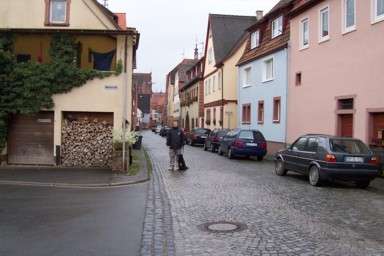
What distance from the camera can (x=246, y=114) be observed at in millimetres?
35531

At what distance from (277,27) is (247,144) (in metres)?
8.57

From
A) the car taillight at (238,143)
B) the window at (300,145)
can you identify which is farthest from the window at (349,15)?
the car taillight at (238,143)

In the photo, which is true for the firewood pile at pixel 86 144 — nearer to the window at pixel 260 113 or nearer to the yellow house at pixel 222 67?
the window at pixel 260 113

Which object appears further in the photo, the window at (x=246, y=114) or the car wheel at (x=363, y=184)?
the window at (x=246, y=114)

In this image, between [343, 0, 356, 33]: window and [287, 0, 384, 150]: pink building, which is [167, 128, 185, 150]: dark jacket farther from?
[343, 0, 356, 33]: window

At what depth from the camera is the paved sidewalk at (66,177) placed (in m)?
14.2

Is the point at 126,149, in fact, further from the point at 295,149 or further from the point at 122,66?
the point at 295,149

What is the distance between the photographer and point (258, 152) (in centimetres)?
2531

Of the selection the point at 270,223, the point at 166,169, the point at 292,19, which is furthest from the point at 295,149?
the point at 292,19

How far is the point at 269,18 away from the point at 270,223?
23.9 meters

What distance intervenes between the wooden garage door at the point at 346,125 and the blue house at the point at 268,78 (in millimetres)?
6482

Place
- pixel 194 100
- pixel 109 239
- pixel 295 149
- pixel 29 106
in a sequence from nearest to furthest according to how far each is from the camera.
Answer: pixel 109 239, pixel 295 149, pixel 29 106, pixel 194 100

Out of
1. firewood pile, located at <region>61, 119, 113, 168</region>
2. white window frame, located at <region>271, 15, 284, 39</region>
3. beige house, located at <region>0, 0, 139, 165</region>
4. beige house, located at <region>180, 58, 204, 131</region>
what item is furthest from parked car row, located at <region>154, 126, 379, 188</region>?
Result: beige house, located at <region>180, 58, 204, 131</region>

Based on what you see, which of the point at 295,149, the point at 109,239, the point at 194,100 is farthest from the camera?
the point at 194,100
